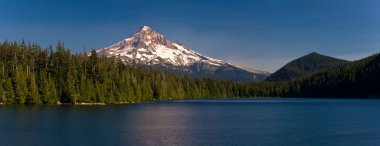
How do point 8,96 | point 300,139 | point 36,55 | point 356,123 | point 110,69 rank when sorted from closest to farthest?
point 300,139, point 356,123, point 8,96, point 36,55, point 110,69

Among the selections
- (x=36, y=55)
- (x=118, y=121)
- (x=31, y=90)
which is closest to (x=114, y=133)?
(x=118, y=121)

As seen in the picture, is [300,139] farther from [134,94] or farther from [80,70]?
[134,94]

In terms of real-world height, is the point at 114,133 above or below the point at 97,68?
below

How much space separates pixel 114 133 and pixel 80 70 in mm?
106944

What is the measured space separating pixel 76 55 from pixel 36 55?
570 inches

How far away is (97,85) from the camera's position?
170 meters

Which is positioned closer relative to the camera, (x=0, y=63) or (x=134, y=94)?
(x=0, y=63)

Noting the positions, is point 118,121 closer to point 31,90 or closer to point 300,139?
point 300,139

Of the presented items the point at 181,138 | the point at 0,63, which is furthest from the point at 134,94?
the point at 181,138

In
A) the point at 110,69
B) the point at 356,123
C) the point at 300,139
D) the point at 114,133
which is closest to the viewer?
the point at 300,139

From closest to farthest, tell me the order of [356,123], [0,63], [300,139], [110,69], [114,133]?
[300,139]
[114,133]
[356,123]
[0,63]
[110,69]

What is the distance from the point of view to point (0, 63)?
16600 cm

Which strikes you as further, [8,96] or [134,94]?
[134,94]

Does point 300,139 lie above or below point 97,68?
below
